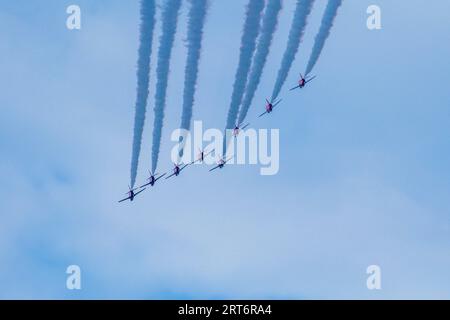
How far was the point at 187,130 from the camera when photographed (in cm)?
4153

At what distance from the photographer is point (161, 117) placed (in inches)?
1624
